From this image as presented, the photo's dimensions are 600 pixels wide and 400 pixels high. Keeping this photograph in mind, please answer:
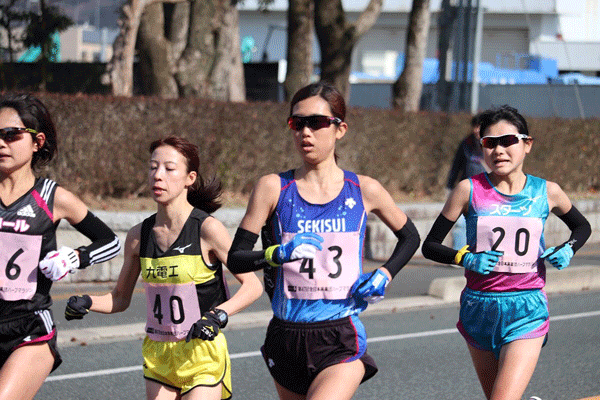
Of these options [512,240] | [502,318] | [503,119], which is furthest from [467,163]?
[502,318]

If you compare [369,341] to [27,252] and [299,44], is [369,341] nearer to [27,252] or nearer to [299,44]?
[27,252]

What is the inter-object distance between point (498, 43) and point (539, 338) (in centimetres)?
5675

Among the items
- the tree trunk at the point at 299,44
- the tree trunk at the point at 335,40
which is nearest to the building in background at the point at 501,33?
the tree trunk at the point at 335,40

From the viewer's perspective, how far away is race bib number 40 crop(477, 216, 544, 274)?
4.98 metres

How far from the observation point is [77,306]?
4.34 m

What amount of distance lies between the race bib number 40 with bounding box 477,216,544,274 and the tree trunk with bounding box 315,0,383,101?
47.5 ft

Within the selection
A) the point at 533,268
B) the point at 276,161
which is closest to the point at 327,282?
the point at 533,268

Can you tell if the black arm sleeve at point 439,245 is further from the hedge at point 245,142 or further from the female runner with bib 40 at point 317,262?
the hedge at point 245,142

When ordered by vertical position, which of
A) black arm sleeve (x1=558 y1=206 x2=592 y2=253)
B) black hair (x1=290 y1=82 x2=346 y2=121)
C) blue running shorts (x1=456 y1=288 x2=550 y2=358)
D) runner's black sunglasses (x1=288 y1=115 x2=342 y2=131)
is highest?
black hair (x1=290 y1=82 x2=346 y2=121)

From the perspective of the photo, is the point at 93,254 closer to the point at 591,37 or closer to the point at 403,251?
the point at 403,251

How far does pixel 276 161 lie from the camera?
599 inches

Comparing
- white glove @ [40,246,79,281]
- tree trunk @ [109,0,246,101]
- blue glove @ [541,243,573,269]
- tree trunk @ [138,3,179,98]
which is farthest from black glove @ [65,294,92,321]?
tree trunk @ [138,3,179,98]

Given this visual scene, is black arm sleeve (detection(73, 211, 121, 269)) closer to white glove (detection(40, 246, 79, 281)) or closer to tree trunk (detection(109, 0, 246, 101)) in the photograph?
white glove (detection(40, 246, 79, 281))

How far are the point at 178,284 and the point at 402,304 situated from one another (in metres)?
5.94
